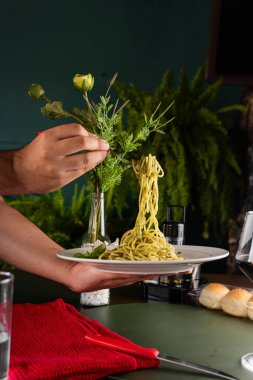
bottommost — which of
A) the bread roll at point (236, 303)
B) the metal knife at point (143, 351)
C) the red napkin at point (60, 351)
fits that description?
the red napkin at point (60, 351)

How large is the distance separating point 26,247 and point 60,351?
46 centimetres

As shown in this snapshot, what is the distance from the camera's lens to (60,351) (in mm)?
1013

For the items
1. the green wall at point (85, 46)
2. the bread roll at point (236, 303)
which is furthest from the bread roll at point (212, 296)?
the green wall at point (85, 46)

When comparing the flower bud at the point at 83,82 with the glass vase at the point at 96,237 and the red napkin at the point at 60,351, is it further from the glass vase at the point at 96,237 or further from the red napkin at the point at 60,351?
the red napkin at the point at 60,351

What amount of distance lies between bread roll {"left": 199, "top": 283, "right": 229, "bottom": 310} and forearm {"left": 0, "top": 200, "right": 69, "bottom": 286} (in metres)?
0.35

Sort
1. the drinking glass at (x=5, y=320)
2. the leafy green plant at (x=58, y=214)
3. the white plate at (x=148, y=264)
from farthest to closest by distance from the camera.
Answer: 1. the leafy green plant at (x=58, y=214)
2. the white plate at (x=148, y=264)
3. the drinking glass at (x=5, y=320)

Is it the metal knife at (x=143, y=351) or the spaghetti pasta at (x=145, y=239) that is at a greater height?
the spaghetti pasta at (x=145, y=239)

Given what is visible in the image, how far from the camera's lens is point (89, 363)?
37.3 inches

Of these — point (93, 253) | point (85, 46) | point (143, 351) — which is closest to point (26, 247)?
point (93, 253)

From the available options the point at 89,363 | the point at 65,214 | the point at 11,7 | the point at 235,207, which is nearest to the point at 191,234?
the point at 235,207

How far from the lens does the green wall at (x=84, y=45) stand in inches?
154

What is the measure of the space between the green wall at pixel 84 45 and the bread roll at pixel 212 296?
269 cm

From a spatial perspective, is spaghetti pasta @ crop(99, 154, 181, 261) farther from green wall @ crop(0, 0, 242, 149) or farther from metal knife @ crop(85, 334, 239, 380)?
green wall @ crop(0, 0, 242, 149)

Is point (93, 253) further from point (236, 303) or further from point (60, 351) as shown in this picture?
point (236, 303)
